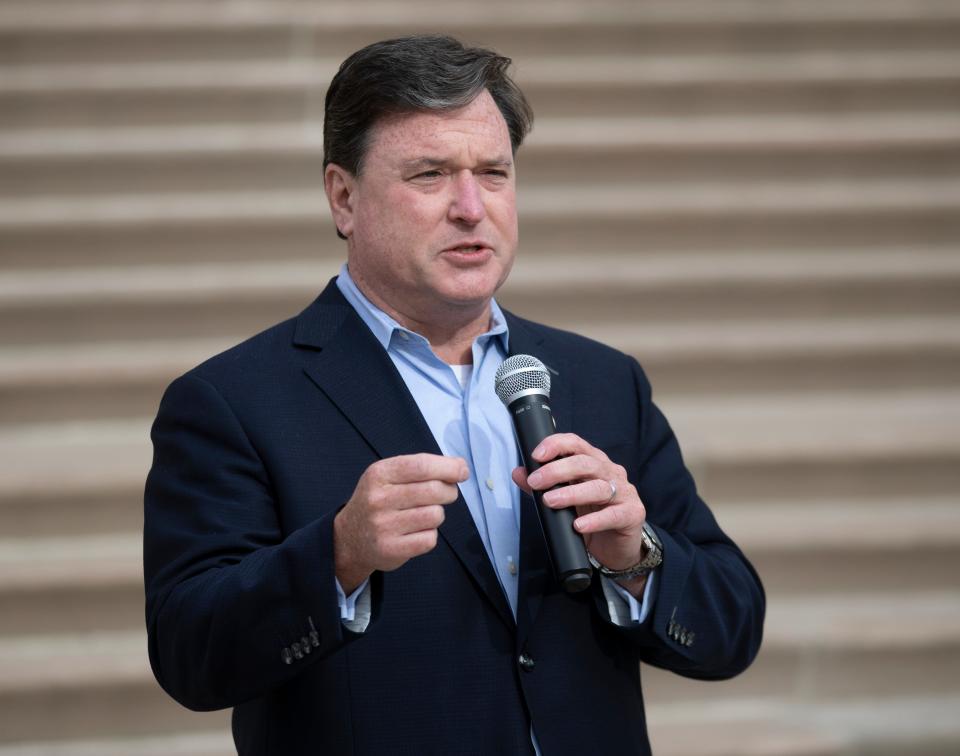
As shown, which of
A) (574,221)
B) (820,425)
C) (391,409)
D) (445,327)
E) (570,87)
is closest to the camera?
(391,409)

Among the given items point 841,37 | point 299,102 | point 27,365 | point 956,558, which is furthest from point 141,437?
point 841,37

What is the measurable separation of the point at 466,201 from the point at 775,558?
1895 millimetres

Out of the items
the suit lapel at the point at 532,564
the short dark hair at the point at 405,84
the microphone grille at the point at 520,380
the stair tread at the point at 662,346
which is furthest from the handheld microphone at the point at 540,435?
the stair tread at the point at 662,346

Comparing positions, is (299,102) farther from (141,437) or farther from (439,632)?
(439,632)

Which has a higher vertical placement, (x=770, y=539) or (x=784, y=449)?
(x=784, y=449)

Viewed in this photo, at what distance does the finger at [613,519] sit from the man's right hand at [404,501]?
0.52 ft

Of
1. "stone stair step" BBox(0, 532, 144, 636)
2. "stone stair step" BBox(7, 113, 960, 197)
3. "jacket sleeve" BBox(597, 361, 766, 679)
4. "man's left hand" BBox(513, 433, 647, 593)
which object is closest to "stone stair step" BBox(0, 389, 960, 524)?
"stone stair step" BBox(0, 532, 144, 636)

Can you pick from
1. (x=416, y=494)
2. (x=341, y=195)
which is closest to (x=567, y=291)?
(x=341, y=195)

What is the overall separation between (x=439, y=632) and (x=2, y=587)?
183cm

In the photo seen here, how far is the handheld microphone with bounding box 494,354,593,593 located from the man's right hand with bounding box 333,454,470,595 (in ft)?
0.44

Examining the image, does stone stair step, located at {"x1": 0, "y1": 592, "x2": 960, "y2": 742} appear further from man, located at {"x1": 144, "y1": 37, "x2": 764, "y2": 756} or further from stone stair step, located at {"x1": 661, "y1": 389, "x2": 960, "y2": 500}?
man, located at {"x1": 144, "y1": 37, "x2": 764, "y2": 756}

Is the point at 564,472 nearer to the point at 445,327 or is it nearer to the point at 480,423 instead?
the point at 480,423

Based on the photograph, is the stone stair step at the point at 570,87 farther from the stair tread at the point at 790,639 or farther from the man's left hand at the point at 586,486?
the man's left hand at the point at 586,486

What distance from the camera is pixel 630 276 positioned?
3793mm
